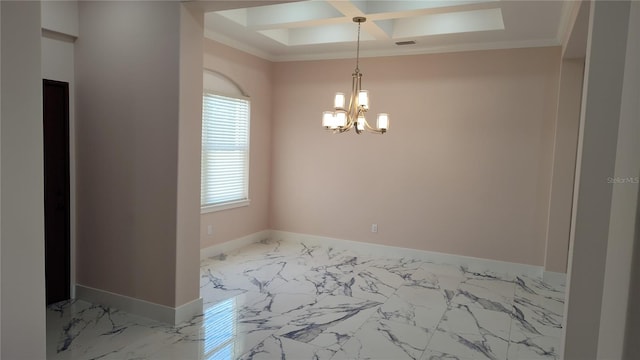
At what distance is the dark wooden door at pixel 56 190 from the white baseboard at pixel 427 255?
3.24 meters

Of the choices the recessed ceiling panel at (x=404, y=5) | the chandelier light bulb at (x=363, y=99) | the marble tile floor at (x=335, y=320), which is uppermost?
the recessed ceiling panel at (x=404, y=5)

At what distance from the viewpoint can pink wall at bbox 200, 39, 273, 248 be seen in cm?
554

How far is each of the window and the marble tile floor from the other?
0.90 metres

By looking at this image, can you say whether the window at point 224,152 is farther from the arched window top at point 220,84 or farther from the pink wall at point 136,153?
the pink wall at point 136,153

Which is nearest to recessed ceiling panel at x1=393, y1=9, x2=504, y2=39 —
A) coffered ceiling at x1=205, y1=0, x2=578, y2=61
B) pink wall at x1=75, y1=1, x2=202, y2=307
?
coffered ceiling at x1=205, y1=0, x2=578, y2=61

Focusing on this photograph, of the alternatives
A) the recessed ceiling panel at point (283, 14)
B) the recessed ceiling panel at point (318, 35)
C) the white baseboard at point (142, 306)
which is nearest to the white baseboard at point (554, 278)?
the recessed ceiling panel at point (318, 35)

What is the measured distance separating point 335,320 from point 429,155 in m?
2.77

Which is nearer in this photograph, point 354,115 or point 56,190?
point 56,190

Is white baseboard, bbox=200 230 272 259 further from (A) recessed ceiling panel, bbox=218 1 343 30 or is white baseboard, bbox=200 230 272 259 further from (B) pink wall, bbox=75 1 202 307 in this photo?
(A) recessed ceiling panel, bbox=218 1 343 30

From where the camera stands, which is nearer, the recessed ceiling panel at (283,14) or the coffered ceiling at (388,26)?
the coffered ceiling at (388,26)

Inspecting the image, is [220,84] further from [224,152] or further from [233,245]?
[233,245]

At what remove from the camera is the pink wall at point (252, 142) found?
554 cm

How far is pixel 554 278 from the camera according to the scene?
5.07 metres

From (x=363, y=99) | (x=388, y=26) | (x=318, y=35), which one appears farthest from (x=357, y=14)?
(x=318, y=35)
